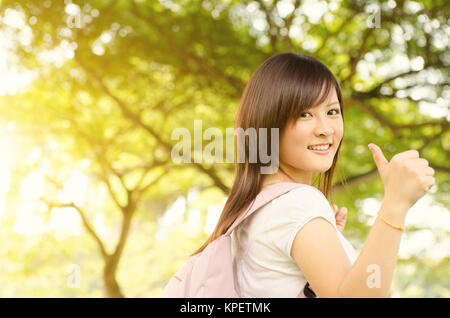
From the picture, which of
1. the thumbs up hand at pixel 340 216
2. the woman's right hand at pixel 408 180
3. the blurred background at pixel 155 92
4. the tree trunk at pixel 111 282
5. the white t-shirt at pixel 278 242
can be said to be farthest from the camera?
the tree trunk at pixel 111 282

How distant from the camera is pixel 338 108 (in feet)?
3.97

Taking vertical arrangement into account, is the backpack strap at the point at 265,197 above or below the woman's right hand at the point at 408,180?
below

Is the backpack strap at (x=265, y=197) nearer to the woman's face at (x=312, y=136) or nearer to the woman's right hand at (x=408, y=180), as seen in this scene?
the woman's face at (x=312, y=136)

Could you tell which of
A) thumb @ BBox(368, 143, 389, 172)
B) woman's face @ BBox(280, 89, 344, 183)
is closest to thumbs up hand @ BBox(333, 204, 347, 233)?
woman's face @ BBox(280, 89, 344, 183)

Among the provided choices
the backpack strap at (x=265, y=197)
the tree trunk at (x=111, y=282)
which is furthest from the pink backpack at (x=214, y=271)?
the tree trunk at (x=111, y=282)

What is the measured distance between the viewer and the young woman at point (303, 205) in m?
0.87

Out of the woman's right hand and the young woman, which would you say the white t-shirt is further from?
the woman's right hand

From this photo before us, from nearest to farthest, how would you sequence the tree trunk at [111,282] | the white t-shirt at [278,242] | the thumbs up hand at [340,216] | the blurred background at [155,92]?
the white t-shirt at [278,242] → the thumbs up hand at [340,216] → the blurred background at [155,92] → the tree trunk at [111,282]

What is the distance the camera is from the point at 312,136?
1166 mm

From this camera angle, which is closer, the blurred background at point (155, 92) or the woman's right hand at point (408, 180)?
the woman's right hand at point (408, 180)

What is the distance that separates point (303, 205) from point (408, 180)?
22 centimetres

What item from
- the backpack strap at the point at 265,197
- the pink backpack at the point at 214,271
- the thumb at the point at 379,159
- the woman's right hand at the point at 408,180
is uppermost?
the thumb at the point at 379,159

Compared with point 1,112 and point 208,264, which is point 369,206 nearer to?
point 1,112

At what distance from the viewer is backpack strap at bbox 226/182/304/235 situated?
108 cm
